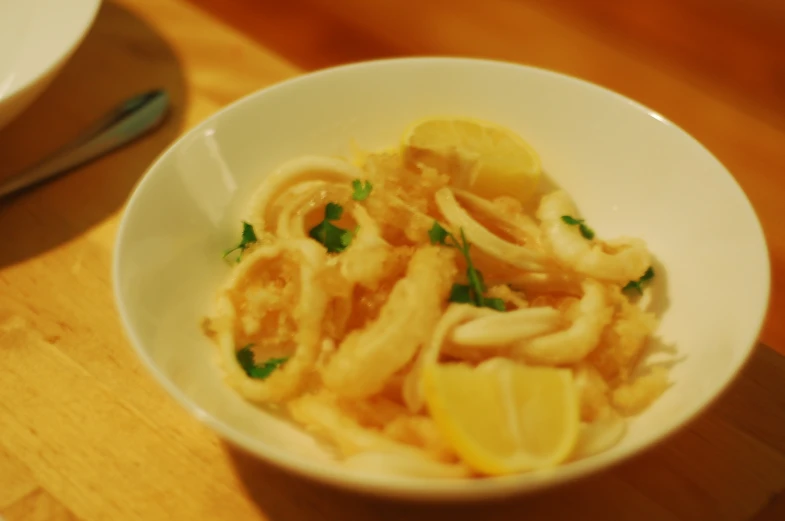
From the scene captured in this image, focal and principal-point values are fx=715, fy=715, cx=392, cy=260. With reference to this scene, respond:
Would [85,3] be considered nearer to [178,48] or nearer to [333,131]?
[178,48]

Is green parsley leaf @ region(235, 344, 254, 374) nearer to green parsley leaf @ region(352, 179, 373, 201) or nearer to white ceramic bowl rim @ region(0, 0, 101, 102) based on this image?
green parsley leaf @ region(352, 179, 373, 201)

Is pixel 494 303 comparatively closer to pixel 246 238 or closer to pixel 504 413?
pixel 504 413

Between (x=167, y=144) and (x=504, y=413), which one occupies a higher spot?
(x=504, y=413)

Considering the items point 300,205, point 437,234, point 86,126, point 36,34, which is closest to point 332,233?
point 300,205

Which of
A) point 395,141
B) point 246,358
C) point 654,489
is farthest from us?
point 395,141

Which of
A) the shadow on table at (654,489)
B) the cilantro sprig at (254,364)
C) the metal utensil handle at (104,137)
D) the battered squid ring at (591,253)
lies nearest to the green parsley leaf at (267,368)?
the cilantro sprig at (254,364)

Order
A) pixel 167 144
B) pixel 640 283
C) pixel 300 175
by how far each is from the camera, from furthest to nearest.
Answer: pixel 167 144 → pixel 300 175 → pixel 640 283

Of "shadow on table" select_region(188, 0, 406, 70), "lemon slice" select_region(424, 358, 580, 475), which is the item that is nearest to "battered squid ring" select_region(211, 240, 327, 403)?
"lemon slice" select_region(424, 358, 580, 475)

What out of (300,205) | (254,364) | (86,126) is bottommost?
(86,126)
